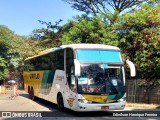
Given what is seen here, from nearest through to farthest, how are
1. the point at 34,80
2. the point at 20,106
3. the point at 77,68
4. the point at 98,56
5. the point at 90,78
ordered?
the point at 77,68 < the point at 90,78 < the point at 98,56 < the point at 20,106 < the point at 34,80

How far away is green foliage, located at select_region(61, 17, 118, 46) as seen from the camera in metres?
25.9

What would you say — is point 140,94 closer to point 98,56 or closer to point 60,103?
point 60,103

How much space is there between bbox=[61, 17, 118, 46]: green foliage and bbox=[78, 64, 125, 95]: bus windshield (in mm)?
10228

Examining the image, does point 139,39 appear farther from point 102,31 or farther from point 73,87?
point 73,87

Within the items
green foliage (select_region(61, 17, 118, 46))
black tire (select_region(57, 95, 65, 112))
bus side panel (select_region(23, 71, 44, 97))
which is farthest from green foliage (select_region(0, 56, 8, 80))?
black tire (select_region(57, 95, 65, 112))

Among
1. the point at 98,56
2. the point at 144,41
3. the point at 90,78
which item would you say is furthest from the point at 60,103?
the point at 144,41

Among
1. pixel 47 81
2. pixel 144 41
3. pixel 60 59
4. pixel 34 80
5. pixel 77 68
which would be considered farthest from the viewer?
pixel 144 41

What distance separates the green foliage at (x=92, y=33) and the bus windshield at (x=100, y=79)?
10228 millimetres

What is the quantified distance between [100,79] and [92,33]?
12082 mm

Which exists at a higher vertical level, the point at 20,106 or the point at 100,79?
the point at 100,79

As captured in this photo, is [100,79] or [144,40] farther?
[144,40]

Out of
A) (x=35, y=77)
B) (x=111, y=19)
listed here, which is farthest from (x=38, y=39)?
(x=35, y=77)

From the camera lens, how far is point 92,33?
2669 cm

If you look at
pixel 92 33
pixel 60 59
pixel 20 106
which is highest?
pixel 92 33
